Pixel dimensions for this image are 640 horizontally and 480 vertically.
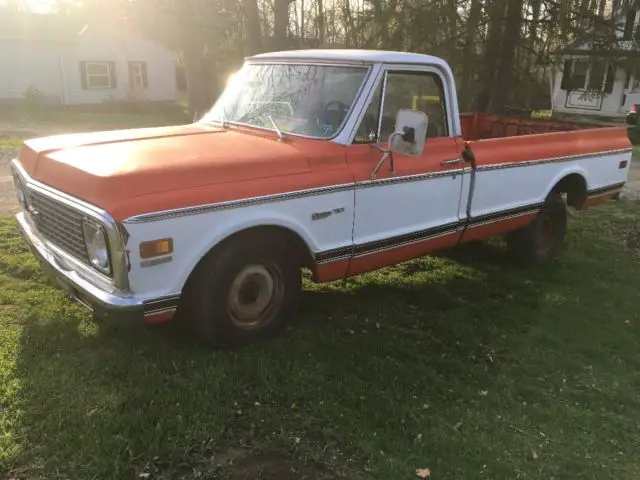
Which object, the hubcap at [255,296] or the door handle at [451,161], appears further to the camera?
the door handle at [451,161]

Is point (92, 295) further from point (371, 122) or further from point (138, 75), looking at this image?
point (138, 75)

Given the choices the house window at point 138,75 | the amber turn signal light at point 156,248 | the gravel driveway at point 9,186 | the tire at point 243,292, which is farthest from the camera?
the house window at point 138,75

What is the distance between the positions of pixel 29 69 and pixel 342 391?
26.3 meters

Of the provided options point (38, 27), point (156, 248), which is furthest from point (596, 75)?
point (38, 27)

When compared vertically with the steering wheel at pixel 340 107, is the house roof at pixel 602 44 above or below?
above

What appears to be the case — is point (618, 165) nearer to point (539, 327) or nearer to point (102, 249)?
point (539, 327)

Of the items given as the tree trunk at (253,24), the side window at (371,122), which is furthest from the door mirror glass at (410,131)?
the tree trunk at (253,24)

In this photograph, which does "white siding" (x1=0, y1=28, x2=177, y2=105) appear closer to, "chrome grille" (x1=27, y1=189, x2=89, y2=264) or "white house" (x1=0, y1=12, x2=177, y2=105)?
"white house" (x1=0, y1=12, x2=177, y2=105)

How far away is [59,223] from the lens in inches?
145

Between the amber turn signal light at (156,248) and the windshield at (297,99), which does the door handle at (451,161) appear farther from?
the amber turn signal light at (156,248)

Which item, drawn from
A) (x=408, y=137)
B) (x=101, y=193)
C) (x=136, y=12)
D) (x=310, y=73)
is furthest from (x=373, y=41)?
(x=136, y=12)

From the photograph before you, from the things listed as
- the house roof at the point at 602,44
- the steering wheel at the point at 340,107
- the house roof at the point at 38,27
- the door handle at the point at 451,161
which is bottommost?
the door handle at the point at 451,161

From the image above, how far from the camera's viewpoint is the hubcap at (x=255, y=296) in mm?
3877

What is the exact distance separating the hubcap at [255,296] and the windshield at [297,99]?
1088 millimetres
